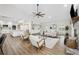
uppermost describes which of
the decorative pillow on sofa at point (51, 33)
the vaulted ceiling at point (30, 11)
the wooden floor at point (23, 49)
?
the vaulted ceiling at point (30, 11)

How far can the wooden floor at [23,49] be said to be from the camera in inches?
107

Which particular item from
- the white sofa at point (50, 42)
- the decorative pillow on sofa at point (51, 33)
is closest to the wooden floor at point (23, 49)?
the white sofa at point (50, 42)

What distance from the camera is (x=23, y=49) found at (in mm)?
2730

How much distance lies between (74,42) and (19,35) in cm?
97

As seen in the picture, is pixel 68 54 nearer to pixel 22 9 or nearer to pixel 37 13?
pixel 37 13

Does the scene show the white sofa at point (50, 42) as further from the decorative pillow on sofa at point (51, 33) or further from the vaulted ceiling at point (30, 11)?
the vaulted ceiling at point (30, 11)

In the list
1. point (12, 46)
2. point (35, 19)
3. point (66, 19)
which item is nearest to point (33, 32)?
point (35, 19)

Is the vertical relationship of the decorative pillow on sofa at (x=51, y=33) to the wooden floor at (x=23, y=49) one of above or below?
above

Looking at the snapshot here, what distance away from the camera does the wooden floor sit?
271 centimetres

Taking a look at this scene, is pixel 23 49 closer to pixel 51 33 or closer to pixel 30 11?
pixel 51 33

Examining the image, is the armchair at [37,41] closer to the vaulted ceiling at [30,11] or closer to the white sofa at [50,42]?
the white sofa at [50,42]

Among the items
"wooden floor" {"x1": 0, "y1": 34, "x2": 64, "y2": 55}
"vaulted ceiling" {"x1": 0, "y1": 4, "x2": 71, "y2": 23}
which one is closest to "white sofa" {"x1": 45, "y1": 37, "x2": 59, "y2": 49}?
"wooden floor" {"x1": 0, "y1": 34, "x2": 64, "y2": 55}

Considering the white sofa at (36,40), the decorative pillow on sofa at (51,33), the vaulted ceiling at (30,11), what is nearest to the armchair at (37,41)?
the white sofa at (36,40)
